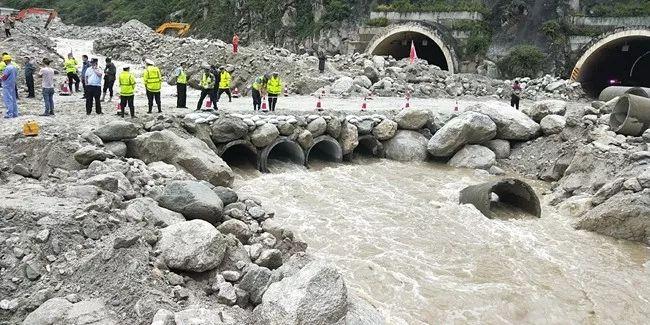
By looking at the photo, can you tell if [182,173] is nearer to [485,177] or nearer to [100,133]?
[100,133]

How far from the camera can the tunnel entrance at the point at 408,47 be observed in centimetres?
3263

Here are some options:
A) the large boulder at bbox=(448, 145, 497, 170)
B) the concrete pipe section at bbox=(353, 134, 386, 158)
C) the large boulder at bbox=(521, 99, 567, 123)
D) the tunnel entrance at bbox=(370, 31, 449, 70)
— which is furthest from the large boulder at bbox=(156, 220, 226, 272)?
the tunnel entrance at bbox=(370, 31, 449, 70)

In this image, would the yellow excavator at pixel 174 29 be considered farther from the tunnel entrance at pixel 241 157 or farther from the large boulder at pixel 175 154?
the large boulder at pixel 175 154

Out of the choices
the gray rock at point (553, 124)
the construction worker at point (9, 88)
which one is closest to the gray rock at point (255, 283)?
the construction worker at point (9, 88)

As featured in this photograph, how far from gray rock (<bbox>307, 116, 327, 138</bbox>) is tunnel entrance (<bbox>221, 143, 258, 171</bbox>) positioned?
5.98ft

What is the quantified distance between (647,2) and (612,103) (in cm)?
1384

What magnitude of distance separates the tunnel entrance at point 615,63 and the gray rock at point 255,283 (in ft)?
83.7

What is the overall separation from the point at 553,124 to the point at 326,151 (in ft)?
24.4

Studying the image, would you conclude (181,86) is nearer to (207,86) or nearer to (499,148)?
(207,86)

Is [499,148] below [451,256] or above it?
above

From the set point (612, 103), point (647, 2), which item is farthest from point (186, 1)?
point (612, 103)

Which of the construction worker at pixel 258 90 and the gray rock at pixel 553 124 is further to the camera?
the gray rock at pixel 553 124

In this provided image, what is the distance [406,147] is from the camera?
16.5 m

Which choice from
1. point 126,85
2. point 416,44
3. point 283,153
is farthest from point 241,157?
point 416,44
